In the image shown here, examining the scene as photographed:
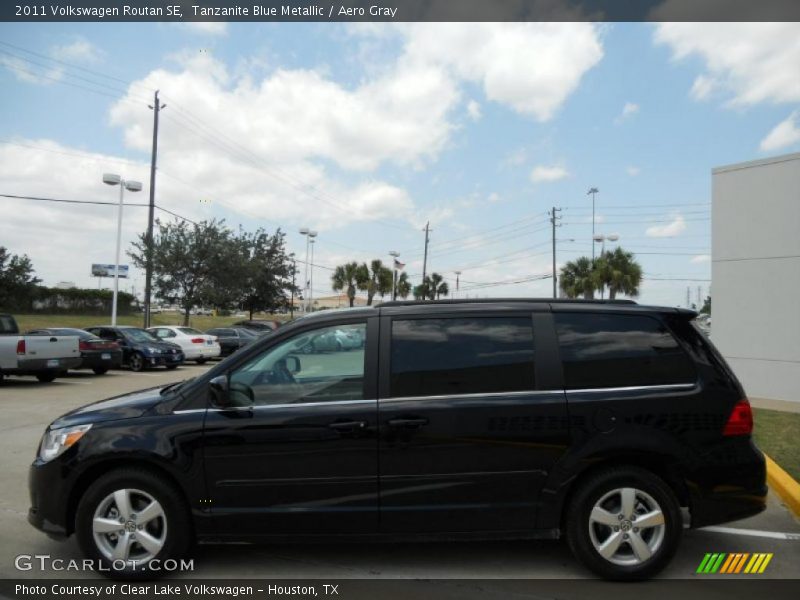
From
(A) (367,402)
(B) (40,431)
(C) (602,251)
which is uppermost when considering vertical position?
(C) (602,251)

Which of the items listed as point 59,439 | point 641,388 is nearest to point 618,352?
point 641,388

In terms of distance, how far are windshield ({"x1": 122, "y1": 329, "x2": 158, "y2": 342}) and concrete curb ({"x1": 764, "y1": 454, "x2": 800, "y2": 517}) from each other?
1840cm

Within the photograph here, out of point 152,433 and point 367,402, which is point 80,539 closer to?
point 152,433

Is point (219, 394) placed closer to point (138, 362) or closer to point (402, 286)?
point (138, 362)

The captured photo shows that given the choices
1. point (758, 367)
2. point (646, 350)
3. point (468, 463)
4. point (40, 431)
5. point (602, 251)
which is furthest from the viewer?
point (602, 251)

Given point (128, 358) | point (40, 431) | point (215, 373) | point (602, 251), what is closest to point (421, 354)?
point (215, 373)

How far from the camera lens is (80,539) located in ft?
13.3

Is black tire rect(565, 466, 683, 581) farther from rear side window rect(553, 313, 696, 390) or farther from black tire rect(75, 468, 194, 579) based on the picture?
black tire rect(75, 468, 194, 579)

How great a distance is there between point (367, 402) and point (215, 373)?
104 centimetres

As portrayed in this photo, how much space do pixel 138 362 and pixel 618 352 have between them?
61.0 ft

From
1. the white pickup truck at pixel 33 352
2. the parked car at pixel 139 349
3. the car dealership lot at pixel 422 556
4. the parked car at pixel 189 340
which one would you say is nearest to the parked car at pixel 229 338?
the parked car at pixel 189 340

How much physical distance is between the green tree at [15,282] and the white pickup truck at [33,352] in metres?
34.4

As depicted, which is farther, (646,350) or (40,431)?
(40,431)

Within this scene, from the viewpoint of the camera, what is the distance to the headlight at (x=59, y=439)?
4117mm
